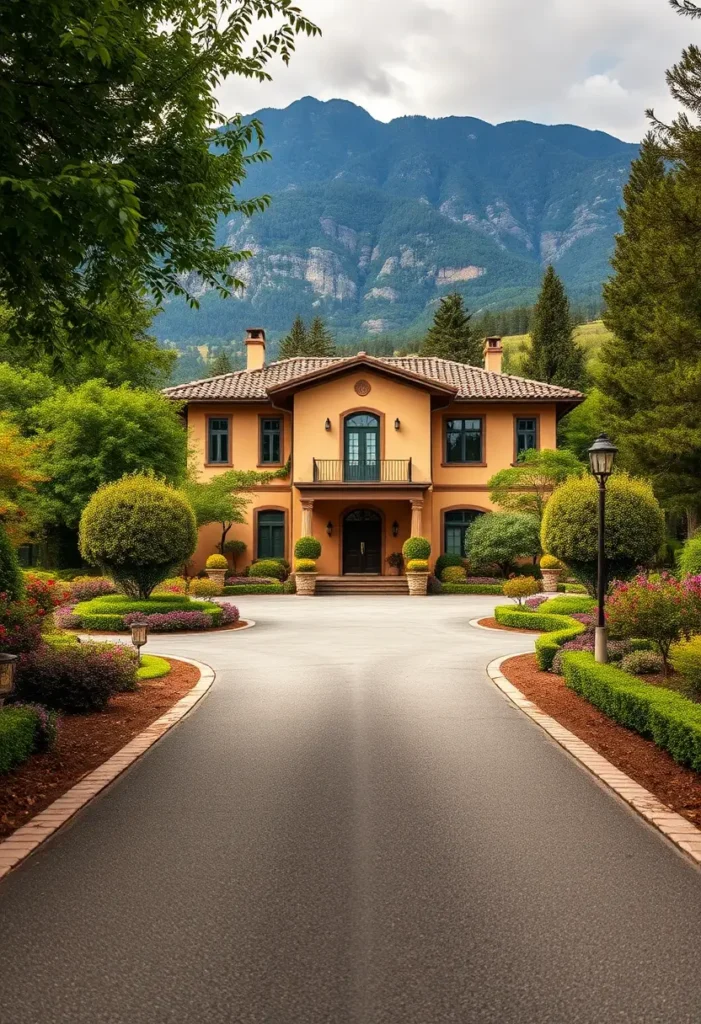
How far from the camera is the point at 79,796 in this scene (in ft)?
19.1

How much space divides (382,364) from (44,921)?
1154 inches

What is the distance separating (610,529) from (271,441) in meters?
19.5

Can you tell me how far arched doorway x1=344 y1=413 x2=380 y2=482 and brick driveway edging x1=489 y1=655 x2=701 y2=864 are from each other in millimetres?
23352

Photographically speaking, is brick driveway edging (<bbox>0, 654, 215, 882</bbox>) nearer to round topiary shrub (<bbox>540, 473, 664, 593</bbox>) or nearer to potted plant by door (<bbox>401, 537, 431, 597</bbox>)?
round topiary shrub (<bbox>540, 473, 664, 593</bbox>)

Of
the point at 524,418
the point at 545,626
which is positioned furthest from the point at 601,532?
the point at 524,418

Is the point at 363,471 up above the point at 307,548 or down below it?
above

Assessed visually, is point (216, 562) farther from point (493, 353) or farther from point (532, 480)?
point (493, 353)

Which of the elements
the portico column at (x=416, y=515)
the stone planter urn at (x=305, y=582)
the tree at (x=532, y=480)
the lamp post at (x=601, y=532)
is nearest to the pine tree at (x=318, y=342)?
the tree at (x=532, y=480)

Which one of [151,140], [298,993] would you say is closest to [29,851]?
[298,993]

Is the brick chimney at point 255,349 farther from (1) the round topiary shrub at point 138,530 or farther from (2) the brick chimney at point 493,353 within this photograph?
(1) the round topiary shrub at point 138,530

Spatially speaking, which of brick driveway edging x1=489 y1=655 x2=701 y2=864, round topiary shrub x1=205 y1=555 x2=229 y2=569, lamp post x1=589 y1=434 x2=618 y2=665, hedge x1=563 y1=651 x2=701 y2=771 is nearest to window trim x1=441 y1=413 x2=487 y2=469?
round topiary shrub x1=205 y1=555 x2=229 y2=569

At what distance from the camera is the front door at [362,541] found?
33.2 metres

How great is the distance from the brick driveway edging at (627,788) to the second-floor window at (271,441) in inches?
1014

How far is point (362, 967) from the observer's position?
133 inches
